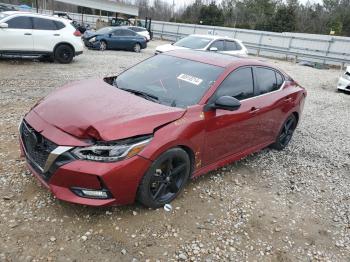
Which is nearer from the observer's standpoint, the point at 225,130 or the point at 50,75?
the point at 225,130

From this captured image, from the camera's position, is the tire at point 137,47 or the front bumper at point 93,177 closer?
the front bumper at point 93,177

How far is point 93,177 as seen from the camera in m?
3.18

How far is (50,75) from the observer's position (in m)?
10.5

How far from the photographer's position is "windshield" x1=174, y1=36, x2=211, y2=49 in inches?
520

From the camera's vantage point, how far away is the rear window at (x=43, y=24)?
11.9 metres

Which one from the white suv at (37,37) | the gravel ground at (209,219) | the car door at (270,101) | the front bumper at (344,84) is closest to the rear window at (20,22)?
the white suv at (37,37)

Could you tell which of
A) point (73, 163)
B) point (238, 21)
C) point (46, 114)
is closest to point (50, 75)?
point (46, 114)

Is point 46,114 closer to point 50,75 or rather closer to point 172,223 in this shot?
point 172,223

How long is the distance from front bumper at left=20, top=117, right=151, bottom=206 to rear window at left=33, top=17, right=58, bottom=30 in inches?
391

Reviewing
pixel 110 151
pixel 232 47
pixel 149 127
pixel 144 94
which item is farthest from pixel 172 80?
pixel 232 47

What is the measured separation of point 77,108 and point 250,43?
2600 centimetres

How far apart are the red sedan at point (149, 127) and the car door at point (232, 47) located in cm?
883

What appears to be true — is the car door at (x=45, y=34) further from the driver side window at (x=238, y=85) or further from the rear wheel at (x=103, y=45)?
the driver side window at (x=238, y=85)

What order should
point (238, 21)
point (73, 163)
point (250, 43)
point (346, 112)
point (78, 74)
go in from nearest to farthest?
point (73, 163), point (346, 112), point (78, 74), point (250, 43), point (238, 21)
